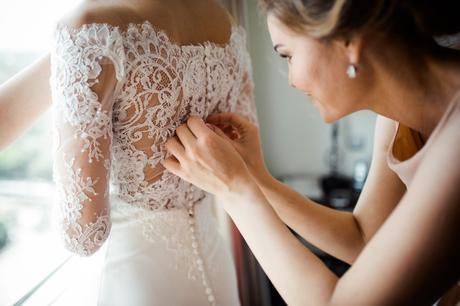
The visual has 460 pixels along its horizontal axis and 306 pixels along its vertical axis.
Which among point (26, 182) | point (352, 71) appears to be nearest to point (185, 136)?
point (352, 71)

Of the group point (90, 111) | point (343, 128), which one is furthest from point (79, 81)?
point (343, 128)

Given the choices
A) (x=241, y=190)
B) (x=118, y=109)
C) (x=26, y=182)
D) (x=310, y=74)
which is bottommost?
(x=26, y=182)

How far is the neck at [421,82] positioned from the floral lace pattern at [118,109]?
1.26 ft

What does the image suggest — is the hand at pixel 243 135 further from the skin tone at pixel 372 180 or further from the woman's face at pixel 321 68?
the woman's face at pixel 321 68

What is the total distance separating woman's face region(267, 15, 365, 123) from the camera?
0.73 m

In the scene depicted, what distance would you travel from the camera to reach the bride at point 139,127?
73 cm

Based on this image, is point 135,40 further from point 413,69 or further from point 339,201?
point 339,201

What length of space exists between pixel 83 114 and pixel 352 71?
0.49m

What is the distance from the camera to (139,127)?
2.74 ft

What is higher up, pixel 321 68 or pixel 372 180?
pixel 321 68

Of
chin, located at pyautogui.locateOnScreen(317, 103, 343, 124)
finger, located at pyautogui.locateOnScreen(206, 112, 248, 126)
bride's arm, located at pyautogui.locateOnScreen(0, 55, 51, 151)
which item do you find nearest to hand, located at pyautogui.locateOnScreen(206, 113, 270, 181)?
finger, located at pyautogui.locateOnScreen(206, 112, 248, 126)

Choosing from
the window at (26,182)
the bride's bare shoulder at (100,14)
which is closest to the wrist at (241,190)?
the bride's bare shoulder at (100,14)

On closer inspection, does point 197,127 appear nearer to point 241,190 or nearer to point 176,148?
point 176,148

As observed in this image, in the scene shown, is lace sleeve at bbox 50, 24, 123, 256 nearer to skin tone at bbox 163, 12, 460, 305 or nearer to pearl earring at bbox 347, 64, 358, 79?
skin tone at bbox 163, 12, 460, 305
